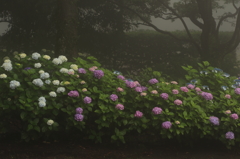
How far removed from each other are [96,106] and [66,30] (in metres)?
2.90

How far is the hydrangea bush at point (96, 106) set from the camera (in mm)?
4145

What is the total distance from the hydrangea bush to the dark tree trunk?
183cm

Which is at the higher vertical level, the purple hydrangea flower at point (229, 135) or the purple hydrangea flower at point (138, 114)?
the purple hydrangea flower at point (138, 114)

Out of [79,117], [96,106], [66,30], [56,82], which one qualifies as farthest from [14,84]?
[66,30]

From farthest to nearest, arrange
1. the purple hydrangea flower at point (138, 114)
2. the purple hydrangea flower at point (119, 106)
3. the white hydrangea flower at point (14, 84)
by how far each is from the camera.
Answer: the purple hydrangea flower at point (138, 114)
the purple hydrangea flower at point (119, 106)
the white hydrangea flower at point (14, 84)

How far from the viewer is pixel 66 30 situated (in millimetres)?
6797

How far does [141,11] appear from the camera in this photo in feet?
37.1

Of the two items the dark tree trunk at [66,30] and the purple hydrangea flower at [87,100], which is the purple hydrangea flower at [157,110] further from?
the dark tree trunk at [66,30]

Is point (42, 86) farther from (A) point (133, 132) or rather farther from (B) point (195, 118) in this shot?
(B) point (195, 118)

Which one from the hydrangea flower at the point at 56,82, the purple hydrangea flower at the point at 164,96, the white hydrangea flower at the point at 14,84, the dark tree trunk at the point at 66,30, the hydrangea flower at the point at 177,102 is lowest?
the white hydrangea flower at the point at 14,84

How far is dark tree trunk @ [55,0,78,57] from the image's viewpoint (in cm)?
677

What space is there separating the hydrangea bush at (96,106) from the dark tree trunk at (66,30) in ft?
6.00

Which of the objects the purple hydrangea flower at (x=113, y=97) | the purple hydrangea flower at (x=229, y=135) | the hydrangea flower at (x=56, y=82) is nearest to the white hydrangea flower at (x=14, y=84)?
the hydrangea flower at (x=56, y=82)

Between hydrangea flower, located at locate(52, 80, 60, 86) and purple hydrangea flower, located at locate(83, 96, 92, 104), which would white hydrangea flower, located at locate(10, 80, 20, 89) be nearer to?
hydrangea flower, located at locate(52, 80, 60, 86)
